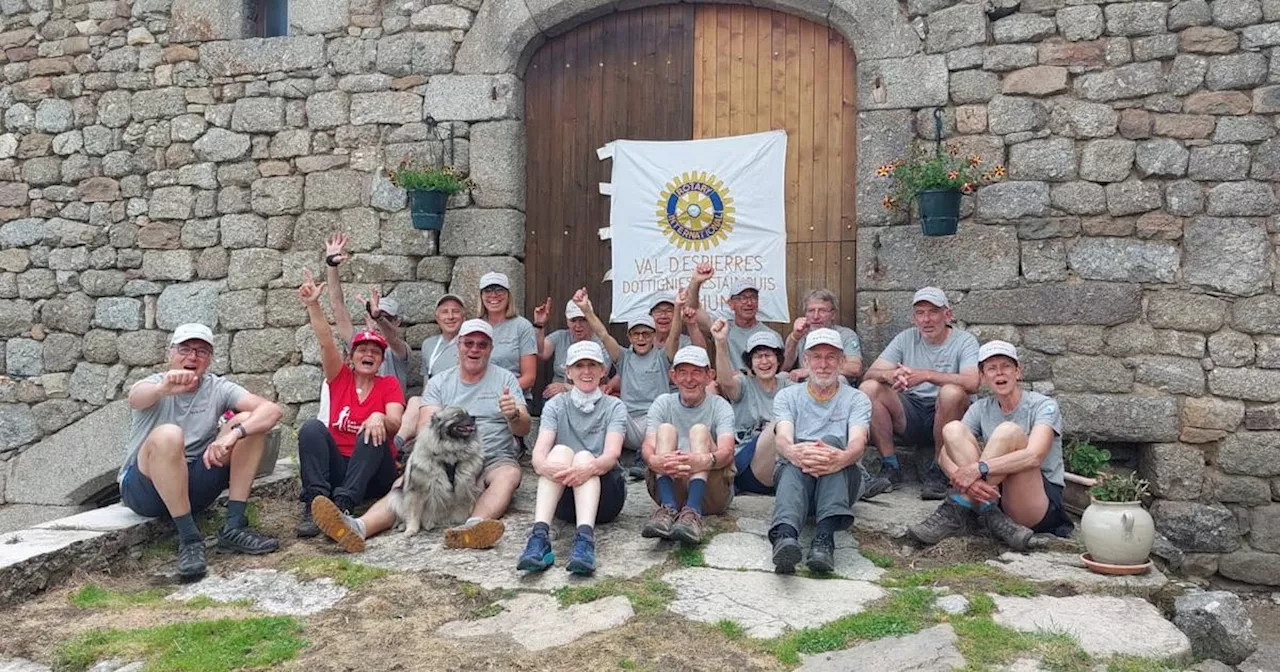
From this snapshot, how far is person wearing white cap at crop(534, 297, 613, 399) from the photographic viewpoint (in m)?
5.84

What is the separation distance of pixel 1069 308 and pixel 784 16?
8.15 feet

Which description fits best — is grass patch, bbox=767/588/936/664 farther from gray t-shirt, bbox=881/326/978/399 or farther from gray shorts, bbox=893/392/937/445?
gray t-shirt, bbox=881/326/978/399

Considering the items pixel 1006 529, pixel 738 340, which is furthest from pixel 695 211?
pixel 1006 529

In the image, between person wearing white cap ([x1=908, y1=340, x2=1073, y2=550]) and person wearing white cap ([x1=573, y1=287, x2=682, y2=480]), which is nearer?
person wearing white cap ([x1=908, y1=340, x2=1073, y2=550])

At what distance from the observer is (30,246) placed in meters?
7.05

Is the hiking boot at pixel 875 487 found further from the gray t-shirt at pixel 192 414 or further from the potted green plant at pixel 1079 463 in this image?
the gray t-shirt at pixel 192 414

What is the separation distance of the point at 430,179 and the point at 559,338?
4.19ft

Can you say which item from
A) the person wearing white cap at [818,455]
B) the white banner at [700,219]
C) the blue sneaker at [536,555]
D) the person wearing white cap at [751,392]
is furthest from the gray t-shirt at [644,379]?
the blue sneaker at [536,555]

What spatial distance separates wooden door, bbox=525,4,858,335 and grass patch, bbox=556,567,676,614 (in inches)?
107

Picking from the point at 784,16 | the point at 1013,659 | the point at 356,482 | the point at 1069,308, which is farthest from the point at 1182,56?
the point at 356,482

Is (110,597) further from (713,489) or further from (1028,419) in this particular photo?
(1028,419)

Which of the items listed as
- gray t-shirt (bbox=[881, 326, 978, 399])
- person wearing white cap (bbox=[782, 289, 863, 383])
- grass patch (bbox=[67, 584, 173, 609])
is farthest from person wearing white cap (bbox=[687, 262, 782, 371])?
grass patch (bbox=[67, 584, 173, 609])

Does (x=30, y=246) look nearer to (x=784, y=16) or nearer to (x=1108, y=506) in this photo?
(x=784, y=16)

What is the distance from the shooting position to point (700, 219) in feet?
20.6
